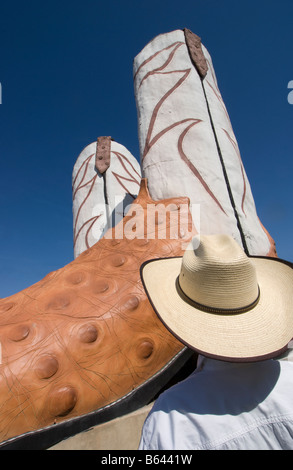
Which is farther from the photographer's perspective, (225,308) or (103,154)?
(103,154)

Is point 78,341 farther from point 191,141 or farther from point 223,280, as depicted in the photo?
point 191,141

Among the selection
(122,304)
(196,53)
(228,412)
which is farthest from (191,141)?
(228,412)

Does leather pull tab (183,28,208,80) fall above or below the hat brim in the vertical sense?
above

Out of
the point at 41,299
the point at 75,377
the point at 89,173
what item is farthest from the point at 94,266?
the point at 89,173

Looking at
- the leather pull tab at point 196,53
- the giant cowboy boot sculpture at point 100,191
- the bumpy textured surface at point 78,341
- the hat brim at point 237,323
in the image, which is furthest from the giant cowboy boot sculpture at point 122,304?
the giant cowboy boot sculpture at point 100,191

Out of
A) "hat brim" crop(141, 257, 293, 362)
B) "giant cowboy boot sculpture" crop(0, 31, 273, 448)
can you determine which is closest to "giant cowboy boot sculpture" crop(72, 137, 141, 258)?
"giant cowboy boot sculpture" crop(0, 31, 273, 448)

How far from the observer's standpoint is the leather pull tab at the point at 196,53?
104 inches

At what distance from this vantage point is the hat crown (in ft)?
2.14

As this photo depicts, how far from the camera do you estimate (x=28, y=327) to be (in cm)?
122

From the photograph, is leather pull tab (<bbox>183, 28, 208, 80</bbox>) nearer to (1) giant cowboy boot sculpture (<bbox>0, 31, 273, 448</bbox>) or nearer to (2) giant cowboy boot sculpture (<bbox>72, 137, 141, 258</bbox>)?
(1) giant cowboy boot sculpture (<bbox>0, 31, 273, 448</bbox>)

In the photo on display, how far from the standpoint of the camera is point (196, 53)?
2701 mm

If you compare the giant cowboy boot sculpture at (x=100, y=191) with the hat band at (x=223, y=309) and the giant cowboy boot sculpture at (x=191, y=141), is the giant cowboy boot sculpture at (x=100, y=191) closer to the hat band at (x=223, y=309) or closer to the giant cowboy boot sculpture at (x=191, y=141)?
the giant cowboy boot sculpture at (x=191, y=141)

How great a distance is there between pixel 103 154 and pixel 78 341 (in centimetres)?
413
